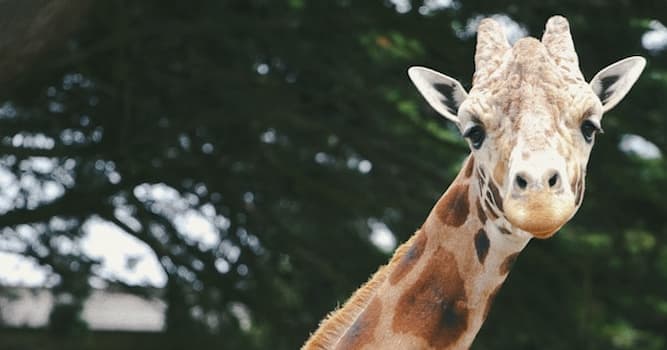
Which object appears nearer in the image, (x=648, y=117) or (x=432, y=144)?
(x=648, y=117)

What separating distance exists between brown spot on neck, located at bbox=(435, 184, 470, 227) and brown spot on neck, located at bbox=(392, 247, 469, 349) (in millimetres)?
107

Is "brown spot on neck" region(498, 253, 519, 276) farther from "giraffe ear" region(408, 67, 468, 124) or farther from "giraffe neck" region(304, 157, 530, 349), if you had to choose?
"giraffe ear" region(408, 67, 468, 124)

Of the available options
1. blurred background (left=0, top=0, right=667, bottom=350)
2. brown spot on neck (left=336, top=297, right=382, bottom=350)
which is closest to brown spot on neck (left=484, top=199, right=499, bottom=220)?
brown spot on neck (left=336, top=297, right=382, bottom=350)

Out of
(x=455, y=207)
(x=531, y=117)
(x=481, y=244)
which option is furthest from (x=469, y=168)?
(x=531, y=117)

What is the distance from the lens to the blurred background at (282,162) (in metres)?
8.75

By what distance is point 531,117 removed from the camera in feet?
11.0

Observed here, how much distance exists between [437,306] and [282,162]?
712 centimetres

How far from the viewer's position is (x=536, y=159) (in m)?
3.20

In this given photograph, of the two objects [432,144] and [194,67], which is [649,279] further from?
[194,67]

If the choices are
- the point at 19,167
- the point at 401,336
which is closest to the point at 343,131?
the point at 19,167

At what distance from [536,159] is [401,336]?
1.00 m

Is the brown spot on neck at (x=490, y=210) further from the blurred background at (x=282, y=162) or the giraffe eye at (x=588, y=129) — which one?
the blurred background at (x=282, y=162)

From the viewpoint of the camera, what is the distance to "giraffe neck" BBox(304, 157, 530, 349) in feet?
12.5

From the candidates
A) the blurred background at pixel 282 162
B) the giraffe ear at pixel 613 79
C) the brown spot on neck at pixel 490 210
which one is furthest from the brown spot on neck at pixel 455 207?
the blurred background at pixel 282 162
